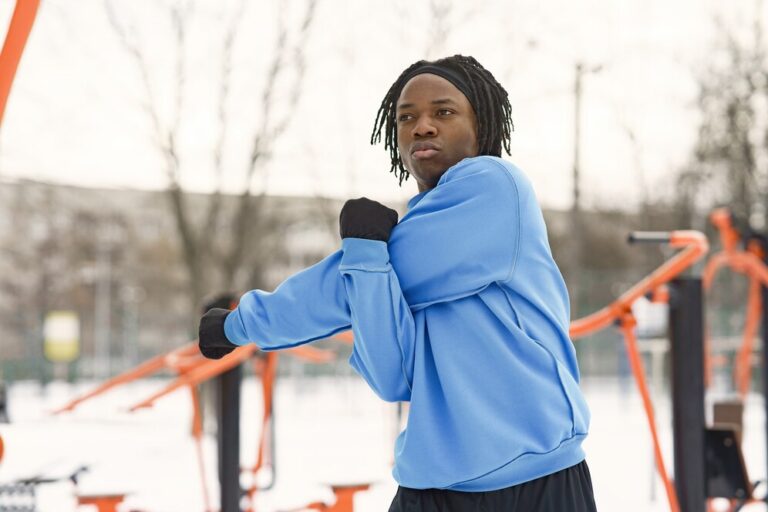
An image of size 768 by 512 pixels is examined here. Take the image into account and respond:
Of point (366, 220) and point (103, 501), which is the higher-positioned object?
point (366, 220)

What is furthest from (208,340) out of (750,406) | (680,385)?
(750,406)

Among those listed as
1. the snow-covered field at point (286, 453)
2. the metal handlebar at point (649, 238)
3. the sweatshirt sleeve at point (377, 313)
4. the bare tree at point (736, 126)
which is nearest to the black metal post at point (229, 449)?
the snow-covered field at point (286, 453)

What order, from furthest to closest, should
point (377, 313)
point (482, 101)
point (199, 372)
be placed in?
point (199, 372) → point (482, 101) → point (377, 313)

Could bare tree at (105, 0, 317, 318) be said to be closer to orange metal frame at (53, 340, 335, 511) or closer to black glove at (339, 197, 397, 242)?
orange metal frame at (53, 340, 335, 511)

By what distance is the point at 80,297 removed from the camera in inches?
1474

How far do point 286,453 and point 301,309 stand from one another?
7537 mm

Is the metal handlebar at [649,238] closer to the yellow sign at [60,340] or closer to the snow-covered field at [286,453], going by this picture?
the snow-covered field at [286,453]

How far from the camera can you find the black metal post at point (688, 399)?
394cm

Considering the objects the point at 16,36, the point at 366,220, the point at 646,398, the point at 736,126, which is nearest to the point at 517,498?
the point at 366,220

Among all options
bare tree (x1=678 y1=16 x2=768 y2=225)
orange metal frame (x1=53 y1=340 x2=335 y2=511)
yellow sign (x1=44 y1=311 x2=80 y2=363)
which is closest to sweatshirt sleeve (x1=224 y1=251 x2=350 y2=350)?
orange metal frame (x1=53 y1=340 x2=335 y2=511)

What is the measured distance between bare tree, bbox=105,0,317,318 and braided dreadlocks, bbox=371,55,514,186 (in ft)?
26.1

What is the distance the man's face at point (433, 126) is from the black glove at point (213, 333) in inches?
16.6

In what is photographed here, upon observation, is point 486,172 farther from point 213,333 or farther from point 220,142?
point 220,142

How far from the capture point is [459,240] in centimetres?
151
